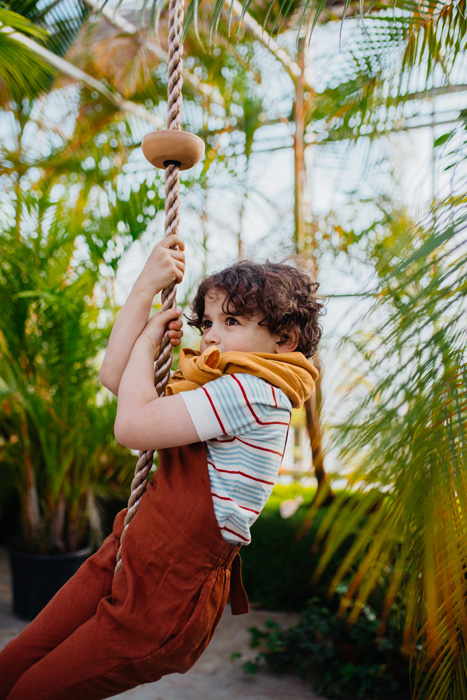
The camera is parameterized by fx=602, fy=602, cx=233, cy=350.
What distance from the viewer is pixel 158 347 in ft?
3.72

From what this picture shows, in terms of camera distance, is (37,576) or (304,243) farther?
(304,243)

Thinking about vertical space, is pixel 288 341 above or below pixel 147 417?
above

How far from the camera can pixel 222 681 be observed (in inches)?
106

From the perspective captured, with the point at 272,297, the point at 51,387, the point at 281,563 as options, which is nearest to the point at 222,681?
the point at 281,563

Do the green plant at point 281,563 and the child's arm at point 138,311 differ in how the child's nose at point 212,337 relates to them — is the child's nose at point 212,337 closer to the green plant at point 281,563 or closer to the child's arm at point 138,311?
the child's arm at point 138,311

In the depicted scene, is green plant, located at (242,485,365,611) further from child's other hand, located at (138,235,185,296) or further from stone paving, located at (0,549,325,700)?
child's other hand, located at (138,235,185,296)

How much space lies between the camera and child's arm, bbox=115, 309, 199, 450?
987mm

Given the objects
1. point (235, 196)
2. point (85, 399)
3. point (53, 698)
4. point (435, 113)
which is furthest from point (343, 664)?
point (435, 113)

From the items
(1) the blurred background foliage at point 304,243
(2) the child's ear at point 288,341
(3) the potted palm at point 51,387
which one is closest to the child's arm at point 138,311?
(2) the child's ear at point 288,341

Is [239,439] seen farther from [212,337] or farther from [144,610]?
[144,610]

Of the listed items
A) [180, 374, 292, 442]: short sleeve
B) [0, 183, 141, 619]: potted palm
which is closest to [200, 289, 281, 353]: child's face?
[180, 374, 292, 442]: short sleeve

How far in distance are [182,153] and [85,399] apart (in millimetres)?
2131

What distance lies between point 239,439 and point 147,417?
17 cm

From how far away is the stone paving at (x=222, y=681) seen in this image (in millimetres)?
2555
